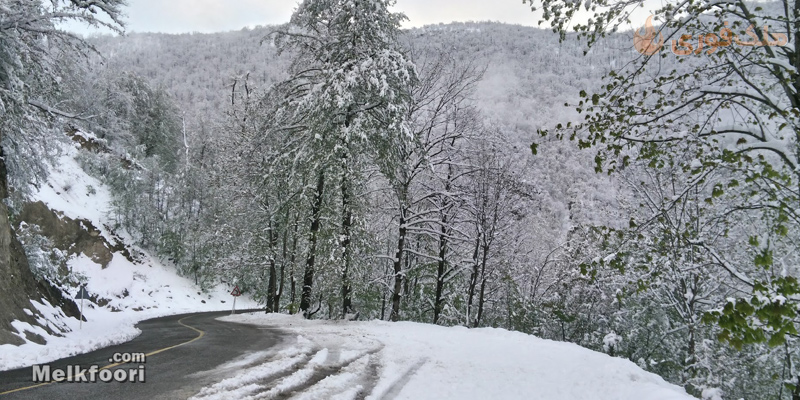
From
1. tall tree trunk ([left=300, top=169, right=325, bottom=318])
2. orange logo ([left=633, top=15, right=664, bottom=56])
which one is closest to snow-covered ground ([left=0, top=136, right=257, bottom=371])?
tall tree trunk ([left=300, top=169, right=325, bottom=318])

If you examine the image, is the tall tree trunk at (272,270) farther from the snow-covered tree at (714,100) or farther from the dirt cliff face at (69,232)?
the snow-covered tree at (714,100)

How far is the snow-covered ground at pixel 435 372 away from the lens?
6590 millimetres

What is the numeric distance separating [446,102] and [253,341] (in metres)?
12.1

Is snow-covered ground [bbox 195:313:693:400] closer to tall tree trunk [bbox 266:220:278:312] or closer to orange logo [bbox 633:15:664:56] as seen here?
orange logo [bbox 633:15:664:56]

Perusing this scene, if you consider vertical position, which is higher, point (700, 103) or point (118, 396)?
point (700, 103)

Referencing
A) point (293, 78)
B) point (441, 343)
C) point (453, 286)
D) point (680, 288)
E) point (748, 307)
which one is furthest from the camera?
point (453, 286)

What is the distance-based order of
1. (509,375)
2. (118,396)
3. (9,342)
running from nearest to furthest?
(118,396) < (509,375) < (9,342)

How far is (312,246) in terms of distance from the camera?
16141mm

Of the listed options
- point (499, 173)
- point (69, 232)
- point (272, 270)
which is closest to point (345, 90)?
point (499, 173)

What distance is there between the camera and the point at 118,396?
5625mm

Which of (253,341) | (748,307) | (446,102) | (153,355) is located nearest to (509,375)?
(748,307)

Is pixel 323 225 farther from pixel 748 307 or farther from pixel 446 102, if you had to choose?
pixel 748 307

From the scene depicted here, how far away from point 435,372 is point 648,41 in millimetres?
6579

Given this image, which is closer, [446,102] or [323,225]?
[323,225]
